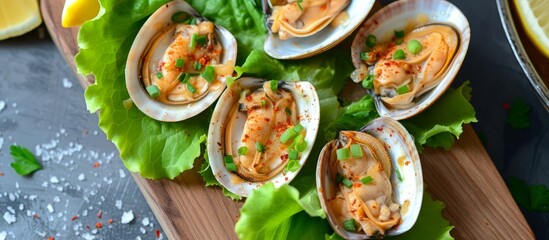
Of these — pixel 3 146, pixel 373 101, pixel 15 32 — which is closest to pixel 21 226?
pixel 3 146

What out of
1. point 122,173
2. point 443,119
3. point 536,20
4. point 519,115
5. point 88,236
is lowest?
point 88,236

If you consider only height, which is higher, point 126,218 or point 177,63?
point 177,63

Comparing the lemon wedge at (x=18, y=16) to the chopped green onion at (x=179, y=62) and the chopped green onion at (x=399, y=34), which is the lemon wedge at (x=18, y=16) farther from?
the chopped green onion at (x=399, y=34)

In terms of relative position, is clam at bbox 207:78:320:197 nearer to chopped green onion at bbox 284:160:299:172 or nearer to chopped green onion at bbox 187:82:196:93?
chopped green onion at bbox 284:160:299:172

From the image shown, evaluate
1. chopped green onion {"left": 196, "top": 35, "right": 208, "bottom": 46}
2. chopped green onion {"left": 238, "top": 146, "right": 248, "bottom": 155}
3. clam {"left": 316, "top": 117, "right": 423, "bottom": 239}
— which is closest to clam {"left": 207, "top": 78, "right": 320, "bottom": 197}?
chopped green onion {"left": 238, "top": 146, "right": 248, "bottom": 155}

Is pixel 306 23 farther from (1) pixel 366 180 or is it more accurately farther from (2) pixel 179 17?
(1) pixel 366 180

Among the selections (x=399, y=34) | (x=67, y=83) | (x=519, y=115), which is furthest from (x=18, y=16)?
(x=519, y=115)

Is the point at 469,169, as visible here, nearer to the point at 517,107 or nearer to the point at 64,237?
the point at 517,107
